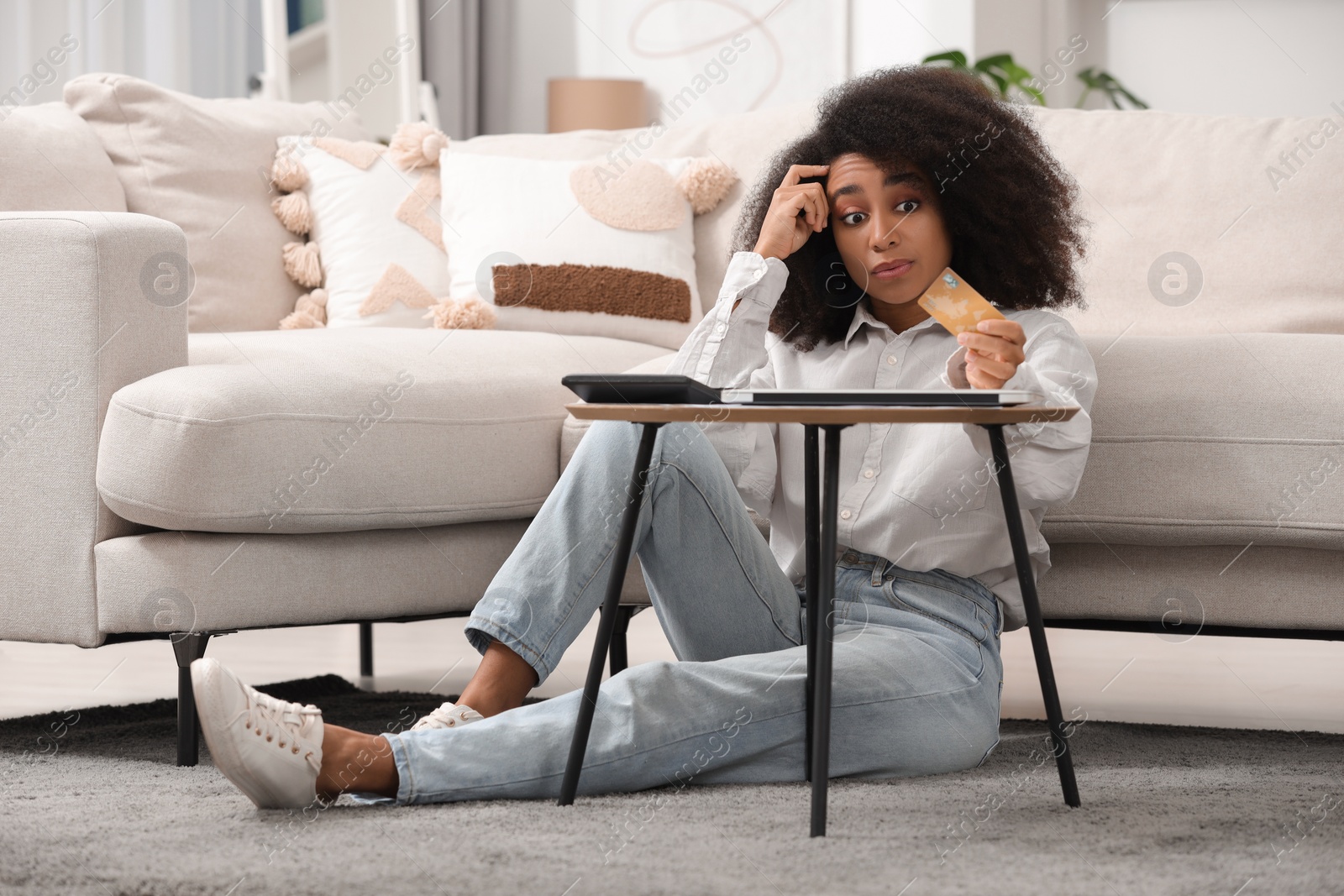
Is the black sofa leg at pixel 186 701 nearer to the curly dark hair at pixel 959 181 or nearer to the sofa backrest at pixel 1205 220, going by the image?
the curly dark hair at pixel 959 181

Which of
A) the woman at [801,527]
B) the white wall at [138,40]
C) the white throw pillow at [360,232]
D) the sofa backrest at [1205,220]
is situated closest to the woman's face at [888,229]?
the woman at [801,527]

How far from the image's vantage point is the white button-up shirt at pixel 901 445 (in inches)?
47.8

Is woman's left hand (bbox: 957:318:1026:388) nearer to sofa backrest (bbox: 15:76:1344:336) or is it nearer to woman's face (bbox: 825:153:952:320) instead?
woman's face (bbox: 825:153:952:320)

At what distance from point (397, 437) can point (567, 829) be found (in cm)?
61

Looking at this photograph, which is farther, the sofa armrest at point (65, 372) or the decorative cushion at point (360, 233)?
the decorative cushion at point (360, 233)

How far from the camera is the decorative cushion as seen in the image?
213 centimetres

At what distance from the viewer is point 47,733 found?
1.59m

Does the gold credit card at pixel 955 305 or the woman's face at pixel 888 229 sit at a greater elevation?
the woman's face at pixel 888 229

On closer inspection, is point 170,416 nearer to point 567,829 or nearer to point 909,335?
point 567,829

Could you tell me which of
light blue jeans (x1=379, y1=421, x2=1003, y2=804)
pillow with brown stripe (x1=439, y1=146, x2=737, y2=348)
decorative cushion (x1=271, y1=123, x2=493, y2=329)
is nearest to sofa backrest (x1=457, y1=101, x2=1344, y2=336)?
pillow with brown stripe (x1=439, y1=146, x2=737, y2=348)

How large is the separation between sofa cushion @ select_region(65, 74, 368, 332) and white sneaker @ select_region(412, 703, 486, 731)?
3.47ft

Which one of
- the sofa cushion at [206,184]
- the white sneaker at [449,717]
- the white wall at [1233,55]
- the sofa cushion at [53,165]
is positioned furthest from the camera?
the white wall at [1233,55]

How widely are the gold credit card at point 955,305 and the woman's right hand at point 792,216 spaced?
199 millimetres

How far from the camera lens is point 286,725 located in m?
1.07
